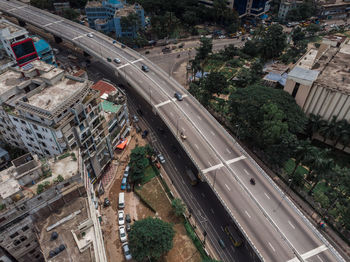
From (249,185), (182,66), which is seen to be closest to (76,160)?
(249,185)

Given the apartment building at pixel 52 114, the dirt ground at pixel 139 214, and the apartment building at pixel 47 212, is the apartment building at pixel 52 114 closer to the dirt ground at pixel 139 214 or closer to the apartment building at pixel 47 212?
the dirt ground at pixel 139 214

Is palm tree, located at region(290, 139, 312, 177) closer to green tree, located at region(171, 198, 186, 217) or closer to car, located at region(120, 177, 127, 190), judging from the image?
green tree, located at region(171, 198, 186, 217)

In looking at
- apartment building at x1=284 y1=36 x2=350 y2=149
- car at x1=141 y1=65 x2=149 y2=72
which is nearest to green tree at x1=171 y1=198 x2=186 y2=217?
apartment building at x1=284 y1=36 x2=350 y2=149

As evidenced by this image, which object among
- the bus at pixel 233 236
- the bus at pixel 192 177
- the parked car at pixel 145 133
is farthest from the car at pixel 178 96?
the bus at pixel 233 236

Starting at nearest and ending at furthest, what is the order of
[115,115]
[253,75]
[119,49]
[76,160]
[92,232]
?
[92,232]
[76,160]
[115,115]
[253,75]
[119,49]

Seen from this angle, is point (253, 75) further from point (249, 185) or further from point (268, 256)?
point (268, 256)

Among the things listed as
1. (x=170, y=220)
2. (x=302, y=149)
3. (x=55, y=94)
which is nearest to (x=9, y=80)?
(x=55, y=94)
